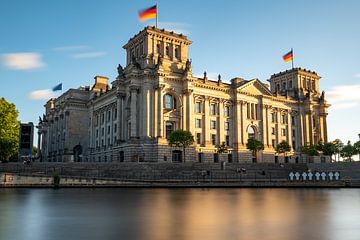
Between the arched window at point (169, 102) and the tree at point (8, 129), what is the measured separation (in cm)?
3083

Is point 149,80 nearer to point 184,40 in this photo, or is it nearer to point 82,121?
point 184,40

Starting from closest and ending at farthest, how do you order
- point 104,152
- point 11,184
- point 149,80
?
point 11,184
point 149,80
point 104,152

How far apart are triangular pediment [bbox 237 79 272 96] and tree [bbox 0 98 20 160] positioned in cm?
5312

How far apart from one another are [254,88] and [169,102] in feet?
90.1

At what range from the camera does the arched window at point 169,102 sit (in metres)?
81.2

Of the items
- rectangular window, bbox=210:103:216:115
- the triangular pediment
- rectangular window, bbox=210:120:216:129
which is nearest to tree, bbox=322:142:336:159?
the triangular pediment

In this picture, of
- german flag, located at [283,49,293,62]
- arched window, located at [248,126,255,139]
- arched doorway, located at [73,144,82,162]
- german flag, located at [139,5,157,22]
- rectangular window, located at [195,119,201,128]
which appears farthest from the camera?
arched doorway, located at [73,144,82,162]

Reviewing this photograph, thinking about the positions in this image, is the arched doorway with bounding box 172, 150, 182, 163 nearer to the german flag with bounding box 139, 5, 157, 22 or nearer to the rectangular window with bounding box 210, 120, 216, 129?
the rectangular window with bounding box 210, 120, 216, 129

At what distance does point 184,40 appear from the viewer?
288 ft

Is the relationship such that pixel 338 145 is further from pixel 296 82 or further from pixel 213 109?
pixel 213 109

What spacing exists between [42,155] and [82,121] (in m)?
29.3

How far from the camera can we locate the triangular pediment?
9412cm

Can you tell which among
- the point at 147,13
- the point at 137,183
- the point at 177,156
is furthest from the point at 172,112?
the point at 137,183

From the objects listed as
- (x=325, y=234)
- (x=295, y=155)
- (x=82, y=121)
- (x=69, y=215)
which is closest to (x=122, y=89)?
(x=82, y=121)
